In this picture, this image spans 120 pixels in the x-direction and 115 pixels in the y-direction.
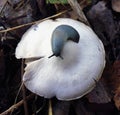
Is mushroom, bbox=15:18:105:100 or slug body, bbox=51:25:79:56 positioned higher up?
slug body, bbox=51:25:79:56

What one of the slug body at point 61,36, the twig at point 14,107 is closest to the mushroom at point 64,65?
the slug body at point 61,36

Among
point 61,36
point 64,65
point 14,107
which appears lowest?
point 14,107

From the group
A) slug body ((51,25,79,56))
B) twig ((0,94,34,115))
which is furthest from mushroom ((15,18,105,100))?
twig ((0,94,34,115))

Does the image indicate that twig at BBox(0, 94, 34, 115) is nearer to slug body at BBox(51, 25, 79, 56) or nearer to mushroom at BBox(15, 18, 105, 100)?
mushroom at BBox(15, 18, 105, 100)

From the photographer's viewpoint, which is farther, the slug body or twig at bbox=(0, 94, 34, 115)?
twig at bbox=(0, 94, 34, 115)

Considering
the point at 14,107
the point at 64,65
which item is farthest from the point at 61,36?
the point at 14,107

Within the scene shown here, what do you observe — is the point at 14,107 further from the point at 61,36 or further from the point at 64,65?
the point at 61,36

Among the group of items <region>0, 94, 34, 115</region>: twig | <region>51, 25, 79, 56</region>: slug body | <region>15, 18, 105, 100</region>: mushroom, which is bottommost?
<region>0, 94, 34, 115</region>: twig

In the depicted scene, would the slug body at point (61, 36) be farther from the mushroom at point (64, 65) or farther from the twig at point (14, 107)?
the twig at point (14, 107)

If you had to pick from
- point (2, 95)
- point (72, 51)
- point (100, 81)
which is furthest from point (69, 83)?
point (2, 95)
